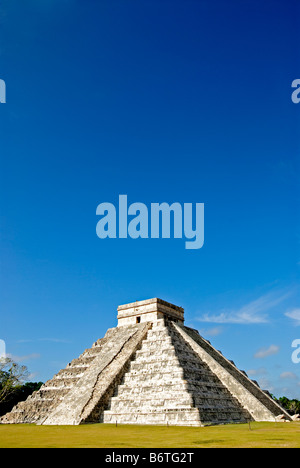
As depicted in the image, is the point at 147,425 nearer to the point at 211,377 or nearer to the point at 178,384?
the point at 178,384

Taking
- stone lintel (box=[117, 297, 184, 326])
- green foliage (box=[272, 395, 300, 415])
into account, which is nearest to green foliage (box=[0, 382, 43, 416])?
stone lintel (box=[117, 297, 184, 326])

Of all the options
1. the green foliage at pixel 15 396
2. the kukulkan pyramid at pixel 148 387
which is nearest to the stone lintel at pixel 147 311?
the kukulkan pyramid at pixel 148 387

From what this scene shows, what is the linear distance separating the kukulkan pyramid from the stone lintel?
0.08 meters

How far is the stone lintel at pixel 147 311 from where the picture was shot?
27.9 metres

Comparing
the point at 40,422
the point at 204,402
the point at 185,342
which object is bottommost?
the point at 40,422

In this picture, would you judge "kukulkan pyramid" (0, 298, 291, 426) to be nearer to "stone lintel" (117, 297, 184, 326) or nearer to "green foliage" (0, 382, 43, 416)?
"stone lintel" (117, 297, 184, 326)

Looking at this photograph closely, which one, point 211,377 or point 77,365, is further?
point 77,365

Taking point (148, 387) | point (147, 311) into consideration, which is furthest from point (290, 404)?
point (148, 387)

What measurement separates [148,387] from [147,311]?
8515 millimetres

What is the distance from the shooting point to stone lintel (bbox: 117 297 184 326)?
A: 91.6 ft

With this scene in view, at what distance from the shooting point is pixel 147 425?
17.4 metres

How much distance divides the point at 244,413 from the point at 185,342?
6.28 m
